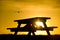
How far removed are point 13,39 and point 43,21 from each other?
1.07 m

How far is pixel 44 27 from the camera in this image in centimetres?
636

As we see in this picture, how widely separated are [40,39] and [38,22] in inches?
20.8

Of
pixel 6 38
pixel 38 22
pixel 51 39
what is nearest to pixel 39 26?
pixel 38 22

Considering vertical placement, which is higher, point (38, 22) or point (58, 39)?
point (38, 22)

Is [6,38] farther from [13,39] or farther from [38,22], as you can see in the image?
[38,22]

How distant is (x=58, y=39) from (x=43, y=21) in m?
0.77

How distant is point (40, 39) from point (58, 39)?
593 mm

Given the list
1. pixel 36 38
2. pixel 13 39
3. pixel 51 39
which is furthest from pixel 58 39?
pixel 13 39

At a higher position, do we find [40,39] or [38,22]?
[38,22]

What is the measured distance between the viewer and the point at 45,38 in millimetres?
6406

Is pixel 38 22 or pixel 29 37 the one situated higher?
pixel 38 22

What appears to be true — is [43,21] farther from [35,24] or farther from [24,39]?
[24,39]

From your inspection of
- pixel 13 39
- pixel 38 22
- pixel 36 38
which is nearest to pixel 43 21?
pixel 38 22

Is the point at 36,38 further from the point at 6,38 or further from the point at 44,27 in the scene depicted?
the point at 6,38
